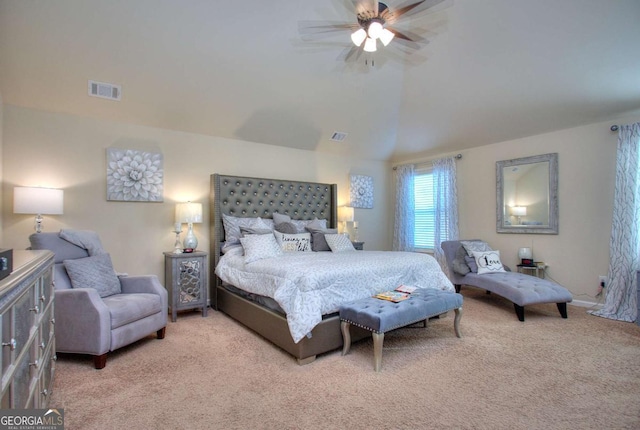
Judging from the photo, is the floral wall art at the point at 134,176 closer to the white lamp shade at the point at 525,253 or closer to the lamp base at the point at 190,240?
the lamp base at the point at 190,240

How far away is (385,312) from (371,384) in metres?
0.51

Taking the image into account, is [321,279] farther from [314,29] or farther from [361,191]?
[361,191]

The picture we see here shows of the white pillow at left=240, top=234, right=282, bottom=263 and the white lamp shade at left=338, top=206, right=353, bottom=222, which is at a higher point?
the white lamp shade at left=338, top=206, right=353, bottom=222

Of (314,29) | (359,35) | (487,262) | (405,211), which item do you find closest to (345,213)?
(405,211)

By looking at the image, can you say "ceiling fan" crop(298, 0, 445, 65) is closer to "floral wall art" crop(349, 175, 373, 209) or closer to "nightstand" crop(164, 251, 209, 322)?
"nightstand" crop(164, 251, 209, 322)

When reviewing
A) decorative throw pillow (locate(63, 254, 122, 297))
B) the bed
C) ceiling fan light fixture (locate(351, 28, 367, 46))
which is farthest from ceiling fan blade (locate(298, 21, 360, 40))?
decorative throw pillow (locate(63, 254, 122, 297))

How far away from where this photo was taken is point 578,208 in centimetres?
419

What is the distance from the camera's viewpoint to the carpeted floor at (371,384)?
185 cm

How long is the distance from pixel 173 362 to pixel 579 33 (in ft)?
15.3

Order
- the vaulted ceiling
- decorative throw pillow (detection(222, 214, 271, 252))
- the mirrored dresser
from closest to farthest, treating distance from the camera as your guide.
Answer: the mirrored dresser → the vaulted ceiling → decorative throw pillow (detection(222, 214, 271, 252))

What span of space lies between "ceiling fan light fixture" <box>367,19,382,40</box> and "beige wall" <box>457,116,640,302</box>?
134 inches

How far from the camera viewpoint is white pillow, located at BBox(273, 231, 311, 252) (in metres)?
4.08

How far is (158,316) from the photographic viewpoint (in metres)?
3.00

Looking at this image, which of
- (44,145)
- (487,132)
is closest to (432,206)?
(487,132)
